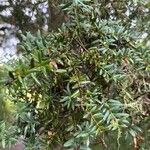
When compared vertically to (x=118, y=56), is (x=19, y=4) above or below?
above

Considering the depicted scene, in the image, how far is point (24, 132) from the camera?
3.56ft

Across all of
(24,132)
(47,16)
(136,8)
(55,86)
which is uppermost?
(47,16)

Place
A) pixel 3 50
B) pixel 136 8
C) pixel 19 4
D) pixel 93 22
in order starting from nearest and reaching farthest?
1. pixel 93 22
2. pixel 136 8
3. pixel 19 4
4. pixel 3 50

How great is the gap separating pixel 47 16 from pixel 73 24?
2.29 meters

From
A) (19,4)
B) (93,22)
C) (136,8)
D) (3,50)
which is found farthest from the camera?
(3,50)

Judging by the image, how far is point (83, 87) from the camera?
1.03 metres

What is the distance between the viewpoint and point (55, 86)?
1056 mm

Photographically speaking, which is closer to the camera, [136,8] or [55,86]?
[55,86]

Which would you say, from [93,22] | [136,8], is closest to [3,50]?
[136,8]

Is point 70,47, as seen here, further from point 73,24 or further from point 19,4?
point 19,4

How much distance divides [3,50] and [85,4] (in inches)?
101

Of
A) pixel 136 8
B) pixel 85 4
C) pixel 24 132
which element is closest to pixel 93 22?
pixel 85 4

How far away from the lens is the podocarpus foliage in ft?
3.31

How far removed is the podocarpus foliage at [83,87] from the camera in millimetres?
1010
